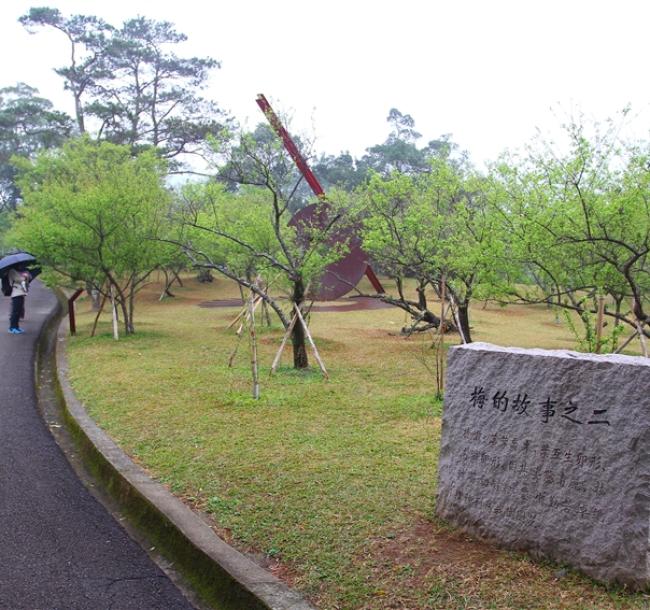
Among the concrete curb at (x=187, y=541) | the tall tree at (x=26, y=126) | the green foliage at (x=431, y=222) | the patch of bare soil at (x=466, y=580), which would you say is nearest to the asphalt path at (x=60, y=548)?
the concrete curb at (x=187, y=541)

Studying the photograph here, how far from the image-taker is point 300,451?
6.02 m

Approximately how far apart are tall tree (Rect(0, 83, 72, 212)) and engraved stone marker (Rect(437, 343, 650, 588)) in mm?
29591

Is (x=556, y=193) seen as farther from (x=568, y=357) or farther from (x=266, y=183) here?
(x=568, y=357)

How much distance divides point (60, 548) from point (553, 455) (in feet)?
10.3

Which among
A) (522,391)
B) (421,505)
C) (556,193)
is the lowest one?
(421,505)

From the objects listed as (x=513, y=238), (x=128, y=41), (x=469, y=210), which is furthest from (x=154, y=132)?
(x=513, y=238)

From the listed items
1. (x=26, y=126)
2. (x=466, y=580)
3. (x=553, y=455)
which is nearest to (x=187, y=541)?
(x=466, y=580)

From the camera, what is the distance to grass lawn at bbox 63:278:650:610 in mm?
3510

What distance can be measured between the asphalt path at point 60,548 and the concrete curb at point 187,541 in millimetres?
157

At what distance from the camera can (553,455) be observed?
3.63 meters

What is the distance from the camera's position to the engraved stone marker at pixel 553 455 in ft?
11.0

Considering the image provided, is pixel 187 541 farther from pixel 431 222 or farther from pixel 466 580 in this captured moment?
pixel 431 222

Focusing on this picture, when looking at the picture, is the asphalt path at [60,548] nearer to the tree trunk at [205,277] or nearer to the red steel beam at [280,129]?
the red steel beam at [280,129]

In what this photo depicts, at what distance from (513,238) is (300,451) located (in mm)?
4689
